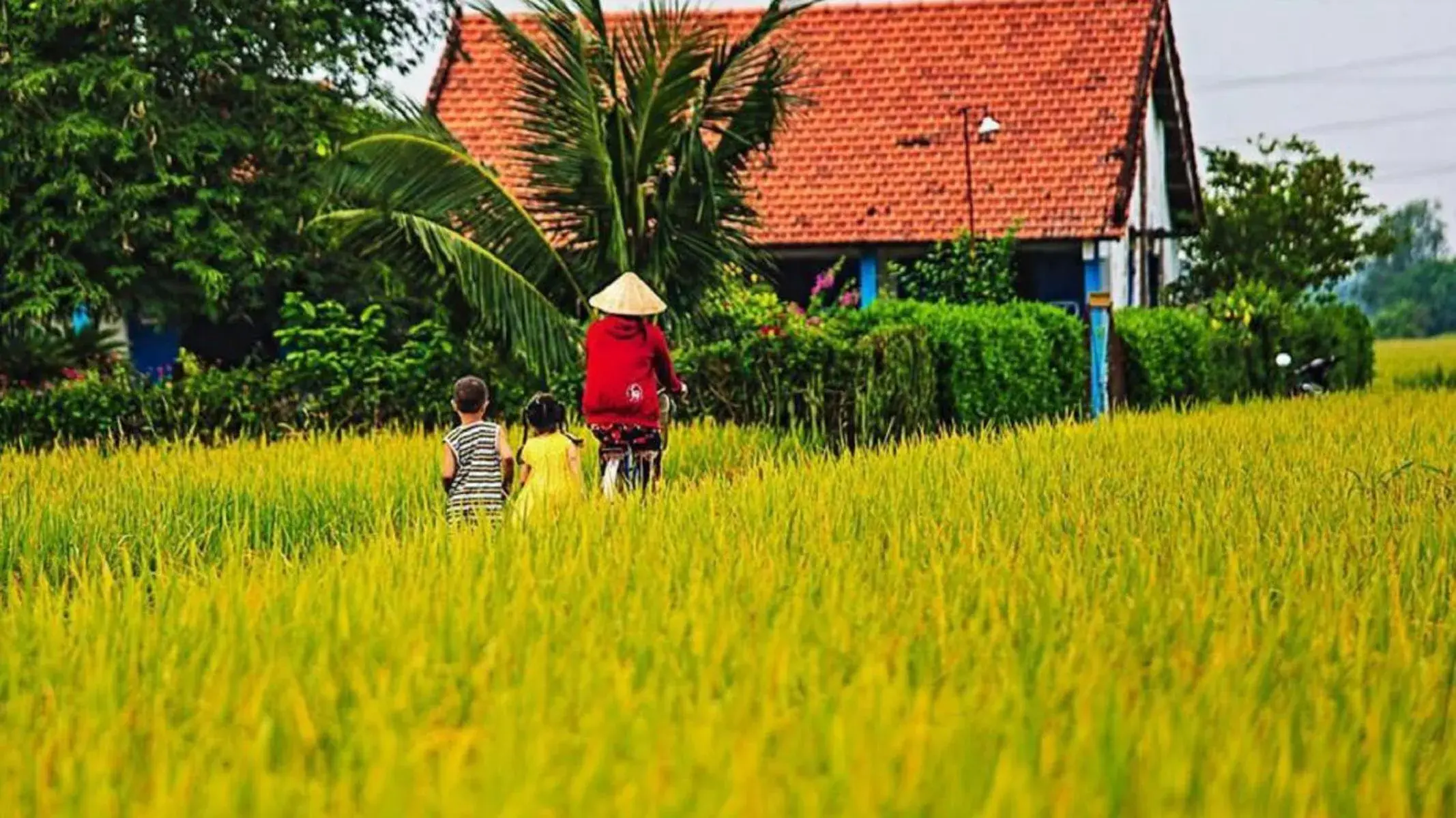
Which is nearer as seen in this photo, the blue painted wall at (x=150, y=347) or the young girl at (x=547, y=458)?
the young girl at (x=547, y=458)

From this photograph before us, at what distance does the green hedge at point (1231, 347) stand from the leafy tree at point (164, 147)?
284 inches

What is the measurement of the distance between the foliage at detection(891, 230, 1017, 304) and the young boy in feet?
43.1

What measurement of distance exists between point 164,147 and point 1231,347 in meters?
10.8

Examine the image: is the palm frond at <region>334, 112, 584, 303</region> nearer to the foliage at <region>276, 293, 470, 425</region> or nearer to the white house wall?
the foliage at <region>276, 293, 470, 425</region>

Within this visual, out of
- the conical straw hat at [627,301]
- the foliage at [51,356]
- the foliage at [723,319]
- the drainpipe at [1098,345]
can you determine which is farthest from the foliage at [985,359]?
the foliage at [51,356]

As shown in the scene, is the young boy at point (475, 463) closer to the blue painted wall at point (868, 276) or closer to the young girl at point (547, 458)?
the young girl at point (547, 458)

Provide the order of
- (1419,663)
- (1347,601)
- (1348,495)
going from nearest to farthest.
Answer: (1419,663), (1347,601), (1348,495)

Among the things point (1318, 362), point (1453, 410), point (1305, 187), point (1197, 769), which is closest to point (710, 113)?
point (1453, 410)

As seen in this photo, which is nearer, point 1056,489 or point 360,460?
point 1056,489

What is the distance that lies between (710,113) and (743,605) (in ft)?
33.8

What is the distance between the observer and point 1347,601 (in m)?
5.11

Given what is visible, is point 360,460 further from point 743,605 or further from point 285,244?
point 285,244

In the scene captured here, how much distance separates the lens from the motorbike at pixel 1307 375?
896 inches

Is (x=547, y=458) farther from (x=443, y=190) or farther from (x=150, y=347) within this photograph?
(x=150, y=347)
